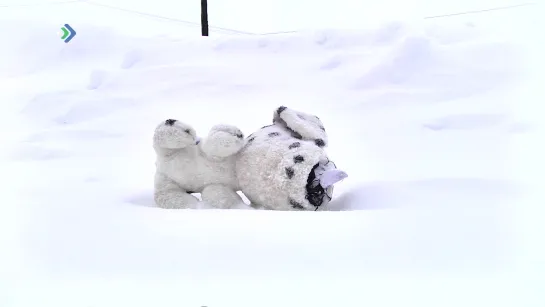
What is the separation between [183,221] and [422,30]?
96.6 inches

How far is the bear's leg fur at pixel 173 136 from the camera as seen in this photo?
125 cm

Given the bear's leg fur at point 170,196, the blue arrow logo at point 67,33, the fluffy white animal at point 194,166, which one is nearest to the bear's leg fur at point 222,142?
the fluffy white animal at point 194,166

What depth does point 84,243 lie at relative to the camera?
884 mm

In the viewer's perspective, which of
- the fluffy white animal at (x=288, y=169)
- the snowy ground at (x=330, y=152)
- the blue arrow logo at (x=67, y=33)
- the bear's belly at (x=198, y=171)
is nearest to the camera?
the snowy ground at (x=330, y=152)

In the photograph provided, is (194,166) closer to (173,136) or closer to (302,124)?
(173,136)

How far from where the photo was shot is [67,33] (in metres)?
3.64

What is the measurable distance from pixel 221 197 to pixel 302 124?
0.93ft

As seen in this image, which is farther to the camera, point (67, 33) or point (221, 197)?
point (67, 33)

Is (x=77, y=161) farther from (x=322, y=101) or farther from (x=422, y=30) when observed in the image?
(x=422, y=30)

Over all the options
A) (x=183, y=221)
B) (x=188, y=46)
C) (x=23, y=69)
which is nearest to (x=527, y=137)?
(x=183, y=221)

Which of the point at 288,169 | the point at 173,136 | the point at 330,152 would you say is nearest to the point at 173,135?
the point at 173,136

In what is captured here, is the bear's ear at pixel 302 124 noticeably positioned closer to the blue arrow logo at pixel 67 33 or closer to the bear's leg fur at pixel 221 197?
the bear's leg fur at pixel 221 197

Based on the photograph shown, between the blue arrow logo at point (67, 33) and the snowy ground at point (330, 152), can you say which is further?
the blue arrow logo at point (67, 33)

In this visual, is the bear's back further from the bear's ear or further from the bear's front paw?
the bear's ear
